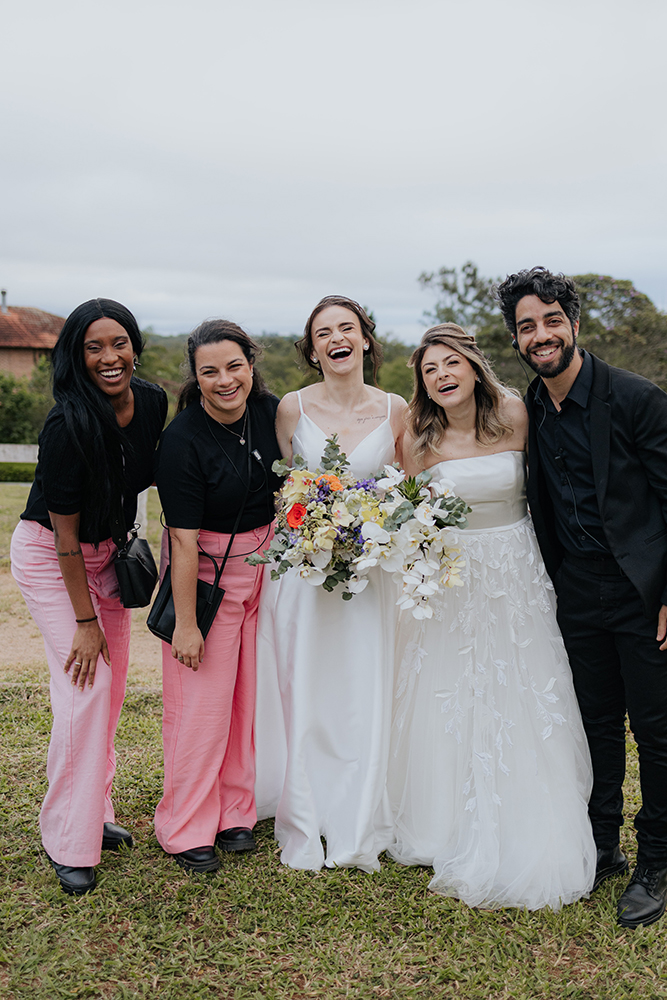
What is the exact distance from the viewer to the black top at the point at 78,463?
3305mm

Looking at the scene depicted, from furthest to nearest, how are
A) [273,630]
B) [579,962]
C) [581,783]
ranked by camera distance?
[273,630] < [581,783] < [579,962]

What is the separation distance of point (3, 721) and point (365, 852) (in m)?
3.07

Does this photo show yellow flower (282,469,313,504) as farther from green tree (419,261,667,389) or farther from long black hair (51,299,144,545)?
green tree (419,261,667,389)

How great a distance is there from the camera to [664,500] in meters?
3.36

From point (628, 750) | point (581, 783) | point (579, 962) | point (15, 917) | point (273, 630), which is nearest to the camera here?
point (579, 962)

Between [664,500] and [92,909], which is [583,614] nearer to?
[664,500]

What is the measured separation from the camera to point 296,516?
135 inches

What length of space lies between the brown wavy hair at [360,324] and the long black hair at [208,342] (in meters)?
0.41

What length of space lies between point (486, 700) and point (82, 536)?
2.03 metres

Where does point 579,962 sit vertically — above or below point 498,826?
below

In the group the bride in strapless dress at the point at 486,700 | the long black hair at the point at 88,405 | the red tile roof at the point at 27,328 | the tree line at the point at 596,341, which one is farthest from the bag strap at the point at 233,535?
the red tile roof at the point at 27,328

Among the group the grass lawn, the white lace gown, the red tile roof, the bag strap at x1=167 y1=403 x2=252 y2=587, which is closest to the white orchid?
the white lace gown

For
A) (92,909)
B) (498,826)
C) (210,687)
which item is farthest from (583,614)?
(92,909)

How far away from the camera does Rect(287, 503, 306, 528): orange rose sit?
3.43 meters
